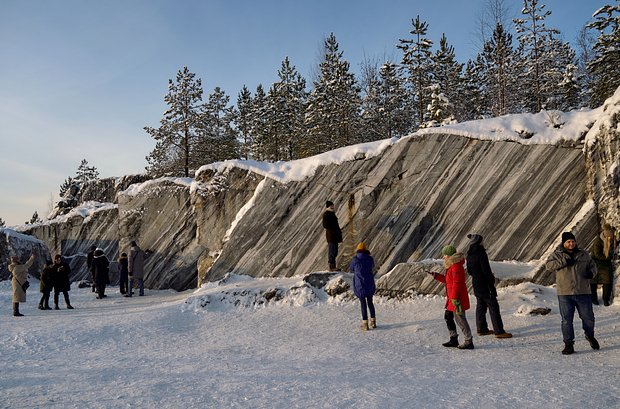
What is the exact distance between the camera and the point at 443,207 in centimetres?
1297

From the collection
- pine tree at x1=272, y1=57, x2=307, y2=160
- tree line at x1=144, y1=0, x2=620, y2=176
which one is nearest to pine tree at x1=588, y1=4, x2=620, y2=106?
tree line at x1=144, y1=0, x2=620, y2=176

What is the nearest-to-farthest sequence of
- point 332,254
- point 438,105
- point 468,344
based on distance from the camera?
point 468,344, point 332,254, point 438,105

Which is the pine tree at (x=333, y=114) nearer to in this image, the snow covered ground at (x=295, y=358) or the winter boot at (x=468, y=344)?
the snow covered ground at (x=295, y=358)

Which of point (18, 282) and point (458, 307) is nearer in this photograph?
point (458, 307)

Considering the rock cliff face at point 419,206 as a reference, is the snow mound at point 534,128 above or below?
above

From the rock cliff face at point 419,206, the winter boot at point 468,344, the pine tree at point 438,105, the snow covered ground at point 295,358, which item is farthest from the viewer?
the pine tree at point 438,105

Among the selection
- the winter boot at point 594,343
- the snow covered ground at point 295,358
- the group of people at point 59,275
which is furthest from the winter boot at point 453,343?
the group of people at point 59,275

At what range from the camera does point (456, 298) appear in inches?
284

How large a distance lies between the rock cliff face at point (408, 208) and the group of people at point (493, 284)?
2131 mm

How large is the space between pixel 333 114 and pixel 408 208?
2012cm

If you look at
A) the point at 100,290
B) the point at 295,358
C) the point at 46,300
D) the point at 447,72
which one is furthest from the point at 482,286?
the point at 447,72

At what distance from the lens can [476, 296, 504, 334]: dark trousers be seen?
25.5ft

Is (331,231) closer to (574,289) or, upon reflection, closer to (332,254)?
(332,254)

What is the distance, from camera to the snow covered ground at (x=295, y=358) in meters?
5.14
